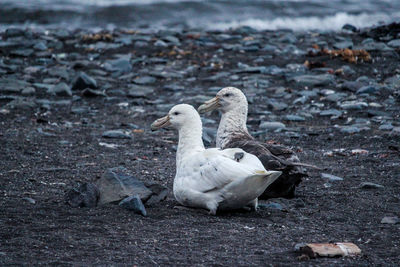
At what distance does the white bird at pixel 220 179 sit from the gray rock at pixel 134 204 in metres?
0.35

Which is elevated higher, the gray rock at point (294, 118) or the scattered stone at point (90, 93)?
the gray rock at point (294, 118)

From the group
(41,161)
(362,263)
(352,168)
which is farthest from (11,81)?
(362,263)

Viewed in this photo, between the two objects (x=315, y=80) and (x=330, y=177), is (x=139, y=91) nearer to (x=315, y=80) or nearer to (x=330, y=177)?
(x=315, y=80)

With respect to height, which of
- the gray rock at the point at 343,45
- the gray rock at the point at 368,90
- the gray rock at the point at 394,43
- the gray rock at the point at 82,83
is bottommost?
the gray rock at the point at 82,83

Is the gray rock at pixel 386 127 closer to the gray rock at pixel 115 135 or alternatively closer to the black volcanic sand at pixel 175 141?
the black volcanic sand at pixel 175 141

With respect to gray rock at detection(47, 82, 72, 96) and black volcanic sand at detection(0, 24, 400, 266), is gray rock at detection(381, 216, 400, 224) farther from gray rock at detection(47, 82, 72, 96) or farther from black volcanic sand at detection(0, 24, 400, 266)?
gray rock at detection(47, 82, 72, 96)

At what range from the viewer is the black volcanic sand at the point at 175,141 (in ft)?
13.9

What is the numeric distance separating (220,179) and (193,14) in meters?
18.3

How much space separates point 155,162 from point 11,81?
516cm

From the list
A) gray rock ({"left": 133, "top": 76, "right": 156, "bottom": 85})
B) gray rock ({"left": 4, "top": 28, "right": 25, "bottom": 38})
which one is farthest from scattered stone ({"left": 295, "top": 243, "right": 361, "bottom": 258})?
gray rock ({"left": 4, "top": 28, "right": 25, "bottom": 38})

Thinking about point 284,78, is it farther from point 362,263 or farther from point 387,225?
point 362,263

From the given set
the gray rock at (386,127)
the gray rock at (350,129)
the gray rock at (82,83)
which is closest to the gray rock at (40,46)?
the gray rock at (82,83)

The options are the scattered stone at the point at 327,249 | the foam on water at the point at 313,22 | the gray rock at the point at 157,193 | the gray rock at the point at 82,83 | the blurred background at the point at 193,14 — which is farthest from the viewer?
the blurred background at the point at 193,14

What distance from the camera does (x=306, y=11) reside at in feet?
79.4
